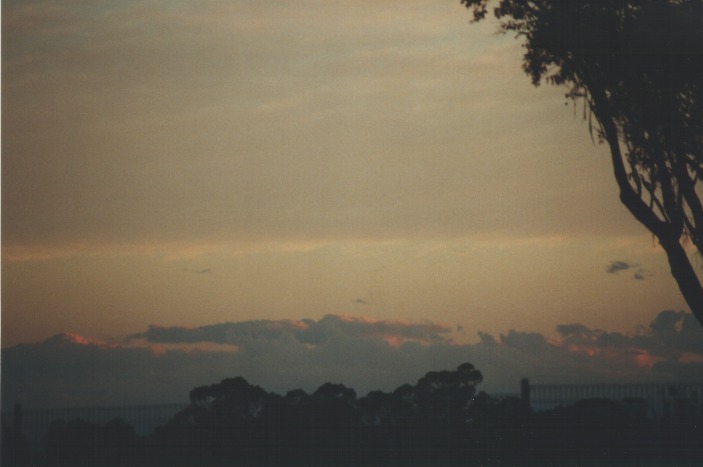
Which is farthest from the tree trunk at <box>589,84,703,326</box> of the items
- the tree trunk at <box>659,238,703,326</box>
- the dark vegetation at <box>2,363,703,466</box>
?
the dark vegetation at <box>2,363,703,466</box>

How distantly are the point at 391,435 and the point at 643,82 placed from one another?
8424 millimetres

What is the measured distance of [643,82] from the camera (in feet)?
53.8

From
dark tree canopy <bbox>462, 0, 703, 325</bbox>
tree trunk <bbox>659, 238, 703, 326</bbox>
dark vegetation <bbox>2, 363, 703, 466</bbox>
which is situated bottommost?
dark vegetation <bbox>2, 363, 703, 466</bbox>

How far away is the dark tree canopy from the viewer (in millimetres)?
15875

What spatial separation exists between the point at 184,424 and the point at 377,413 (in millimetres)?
3816

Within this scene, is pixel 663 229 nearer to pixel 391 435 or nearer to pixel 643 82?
pixel 643 82

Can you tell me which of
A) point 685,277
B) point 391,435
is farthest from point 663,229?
point 391,435

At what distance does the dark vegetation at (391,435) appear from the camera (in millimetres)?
16422

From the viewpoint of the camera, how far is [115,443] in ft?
53.9

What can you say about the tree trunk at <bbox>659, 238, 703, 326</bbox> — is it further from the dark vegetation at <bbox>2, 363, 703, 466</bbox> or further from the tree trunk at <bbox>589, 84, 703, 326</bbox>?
the dark vegetation at <bbox>2, 363, 703, 466</bbox>

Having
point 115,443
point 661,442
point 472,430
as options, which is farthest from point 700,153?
point 115,443

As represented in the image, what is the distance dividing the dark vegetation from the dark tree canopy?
276 centimetres

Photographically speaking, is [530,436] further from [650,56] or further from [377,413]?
[650,56]

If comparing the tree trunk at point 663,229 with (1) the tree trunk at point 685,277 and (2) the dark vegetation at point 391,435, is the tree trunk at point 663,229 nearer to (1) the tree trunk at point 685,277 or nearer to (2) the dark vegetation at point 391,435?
(1) the tree trunk at point 685,277
